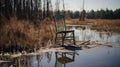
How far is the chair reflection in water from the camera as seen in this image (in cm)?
506

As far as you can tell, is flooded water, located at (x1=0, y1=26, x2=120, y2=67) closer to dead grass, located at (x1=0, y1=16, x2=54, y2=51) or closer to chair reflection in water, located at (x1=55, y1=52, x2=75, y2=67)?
chair reflection in water, located at (x1=55, y1=52, x2=75, y2=67)

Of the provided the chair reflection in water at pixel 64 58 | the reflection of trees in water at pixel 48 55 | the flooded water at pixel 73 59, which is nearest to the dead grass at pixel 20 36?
the reflection of trees in water at pixel 48 55

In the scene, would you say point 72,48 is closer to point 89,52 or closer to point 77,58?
point 89,52

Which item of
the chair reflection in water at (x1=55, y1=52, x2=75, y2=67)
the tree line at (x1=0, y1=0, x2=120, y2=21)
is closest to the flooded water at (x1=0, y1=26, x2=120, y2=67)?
the chair reflection in water at (x1=55, y1=52, x2=75, y2=67)

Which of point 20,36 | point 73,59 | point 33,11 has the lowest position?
point 73,59

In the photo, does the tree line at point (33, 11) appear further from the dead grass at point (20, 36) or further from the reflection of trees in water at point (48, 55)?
the reflection of trees in water at point (48, 55)

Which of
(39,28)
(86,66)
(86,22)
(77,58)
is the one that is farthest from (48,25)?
(86,22)

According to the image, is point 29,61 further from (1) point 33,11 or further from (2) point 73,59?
(1) point 33,11

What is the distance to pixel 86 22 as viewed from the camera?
16516mm

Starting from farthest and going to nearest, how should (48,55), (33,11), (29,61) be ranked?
(33,11) < (48,55) < (29,61)

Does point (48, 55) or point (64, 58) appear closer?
point (64, 58)

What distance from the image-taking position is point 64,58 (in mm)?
5531

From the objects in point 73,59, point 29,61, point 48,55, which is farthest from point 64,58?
point 29,61

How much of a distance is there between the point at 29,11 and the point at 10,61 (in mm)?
6848
